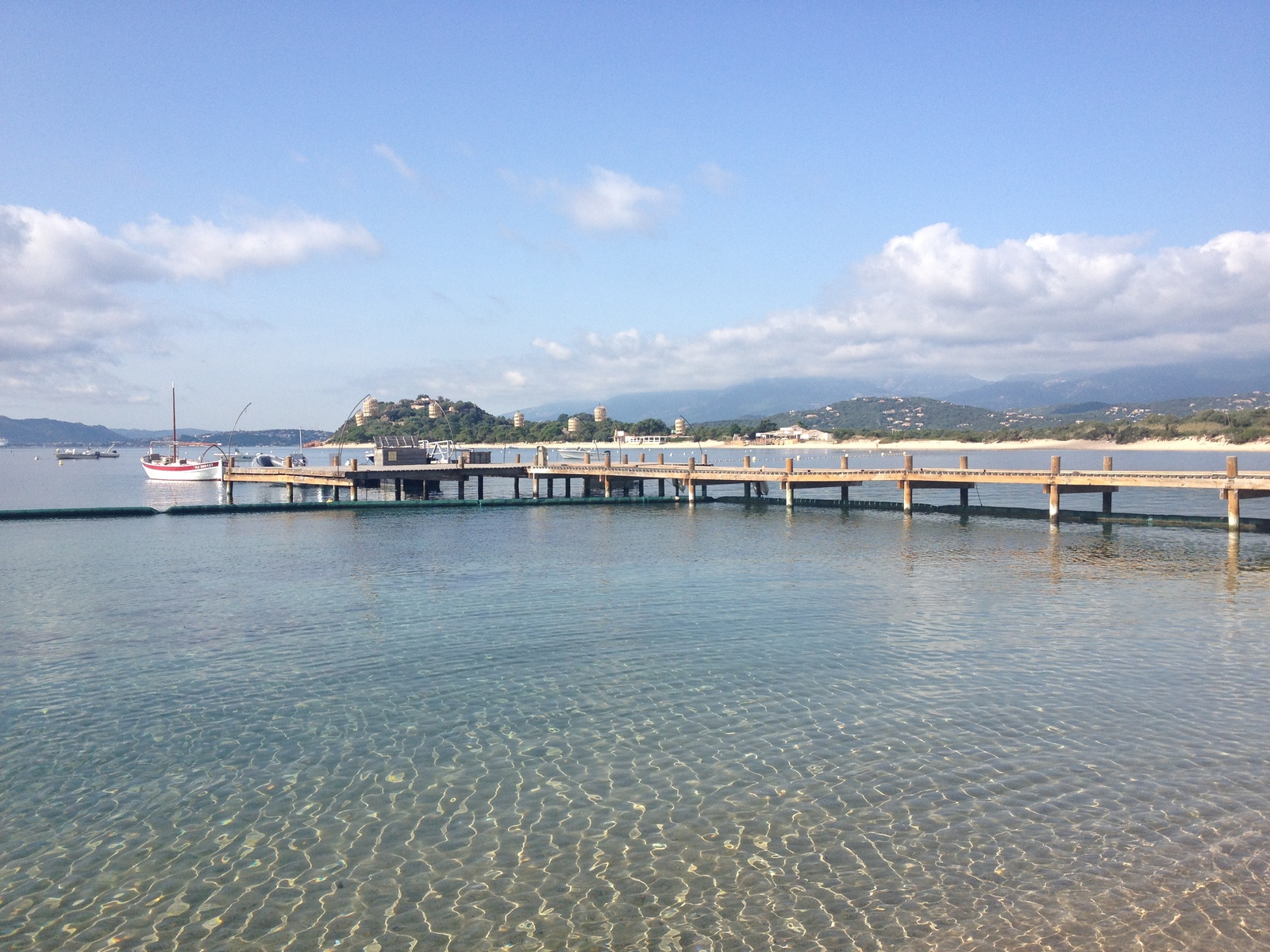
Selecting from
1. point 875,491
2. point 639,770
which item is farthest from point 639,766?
point 875,491

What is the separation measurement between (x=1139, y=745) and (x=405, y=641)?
16479 millimetres

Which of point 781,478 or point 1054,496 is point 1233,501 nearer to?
point 1054,496

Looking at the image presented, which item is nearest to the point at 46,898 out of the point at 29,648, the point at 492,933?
the point at 492,933

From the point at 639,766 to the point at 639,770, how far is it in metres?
0.17

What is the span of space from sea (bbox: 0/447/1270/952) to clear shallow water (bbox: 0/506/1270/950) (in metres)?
0.06

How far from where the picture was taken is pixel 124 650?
70.6ft

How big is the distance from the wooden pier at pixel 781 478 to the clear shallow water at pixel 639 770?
732 inches

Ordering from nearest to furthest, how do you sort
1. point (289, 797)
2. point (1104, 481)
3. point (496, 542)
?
1. point (289, 797)
2. point (496, 542)
3. point (1104, 481)

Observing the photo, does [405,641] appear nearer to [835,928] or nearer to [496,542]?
[835,928]

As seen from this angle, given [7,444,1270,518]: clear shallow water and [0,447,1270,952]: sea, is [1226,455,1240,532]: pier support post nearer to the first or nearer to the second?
[7,444,1270,518]: clear shallow water

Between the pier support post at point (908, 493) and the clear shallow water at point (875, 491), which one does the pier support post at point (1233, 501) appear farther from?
the pier support post at point (908, 493)

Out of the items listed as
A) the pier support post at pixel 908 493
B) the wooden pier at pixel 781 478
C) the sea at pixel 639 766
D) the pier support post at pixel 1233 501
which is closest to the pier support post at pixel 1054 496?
the wooden pier at pixel 781 478

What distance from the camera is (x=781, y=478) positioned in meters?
63.1

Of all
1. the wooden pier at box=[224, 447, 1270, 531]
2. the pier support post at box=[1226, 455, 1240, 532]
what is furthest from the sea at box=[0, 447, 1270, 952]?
the wooden pier at box=[224, 447, 1270, 531]
